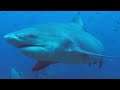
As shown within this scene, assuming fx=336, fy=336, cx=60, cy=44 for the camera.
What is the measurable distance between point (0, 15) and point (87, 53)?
3.81 ft

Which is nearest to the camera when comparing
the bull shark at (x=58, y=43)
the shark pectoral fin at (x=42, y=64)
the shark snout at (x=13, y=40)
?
the shark snout at (x=13, y=40)

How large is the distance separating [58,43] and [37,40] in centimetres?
28

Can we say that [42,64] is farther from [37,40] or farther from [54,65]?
[37,40]

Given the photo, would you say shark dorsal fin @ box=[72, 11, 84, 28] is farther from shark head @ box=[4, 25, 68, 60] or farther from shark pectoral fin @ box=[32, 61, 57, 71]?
shark pectoral fin @ box=[32, 61, 57, 71]

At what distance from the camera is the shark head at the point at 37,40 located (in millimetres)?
3613

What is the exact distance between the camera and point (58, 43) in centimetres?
385

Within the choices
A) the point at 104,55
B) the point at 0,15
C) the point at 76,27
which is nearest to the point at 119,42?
the point at 104,55

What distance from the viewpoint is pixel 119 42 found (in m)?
4.23

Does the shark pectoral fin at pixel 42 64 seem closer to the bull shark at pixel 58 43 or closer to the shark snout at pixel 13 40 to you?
the bull shark at pixel 58 43

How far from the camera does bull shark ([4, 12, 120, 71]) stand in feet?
12.1

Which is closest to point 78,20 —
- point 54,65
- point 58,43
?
point 58,43

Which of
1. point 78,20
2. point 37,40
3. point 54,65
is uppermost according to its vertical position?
point 78,20

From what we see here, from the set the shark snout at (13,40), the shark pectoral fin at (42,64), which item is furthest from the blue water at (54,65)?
the shark snout at (13,40)
